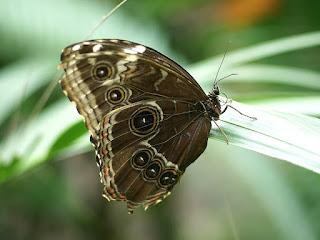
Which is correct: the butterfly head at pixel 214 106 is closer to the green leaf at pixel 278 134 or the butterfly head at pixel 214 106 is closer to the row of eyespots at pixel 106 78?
the green leaf at pixel 278 134

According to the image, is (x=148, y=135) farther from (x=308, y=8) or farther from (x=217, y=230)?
(x=217, y=230)

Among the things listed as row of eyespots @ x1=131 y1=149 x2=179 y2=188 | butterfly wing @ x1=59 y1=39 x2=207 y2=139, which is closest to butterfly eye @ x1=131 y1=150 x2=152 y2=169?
row of eyespots @ x1=131 y1=149 x2=179 y2=188

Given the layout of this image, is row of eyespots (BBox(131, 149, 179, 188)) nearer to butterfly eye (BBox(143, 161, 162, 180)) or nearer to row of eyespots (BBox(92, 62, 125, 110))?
butterfly eye (BBox(143, 161, 162, 180))

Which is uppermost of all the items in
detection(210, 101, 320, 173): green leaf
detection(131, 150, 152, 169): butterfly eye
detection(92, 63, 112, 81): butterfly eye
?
detection(92, 63, 112, 81): butterfly eye

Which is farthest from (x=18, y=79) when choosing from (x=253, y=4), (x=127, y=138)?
(x=253, y=4)

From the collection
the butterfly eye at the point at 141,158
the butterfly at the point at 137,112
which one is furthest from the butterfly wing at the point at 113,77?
the butterfly eye at the point at 141,158
